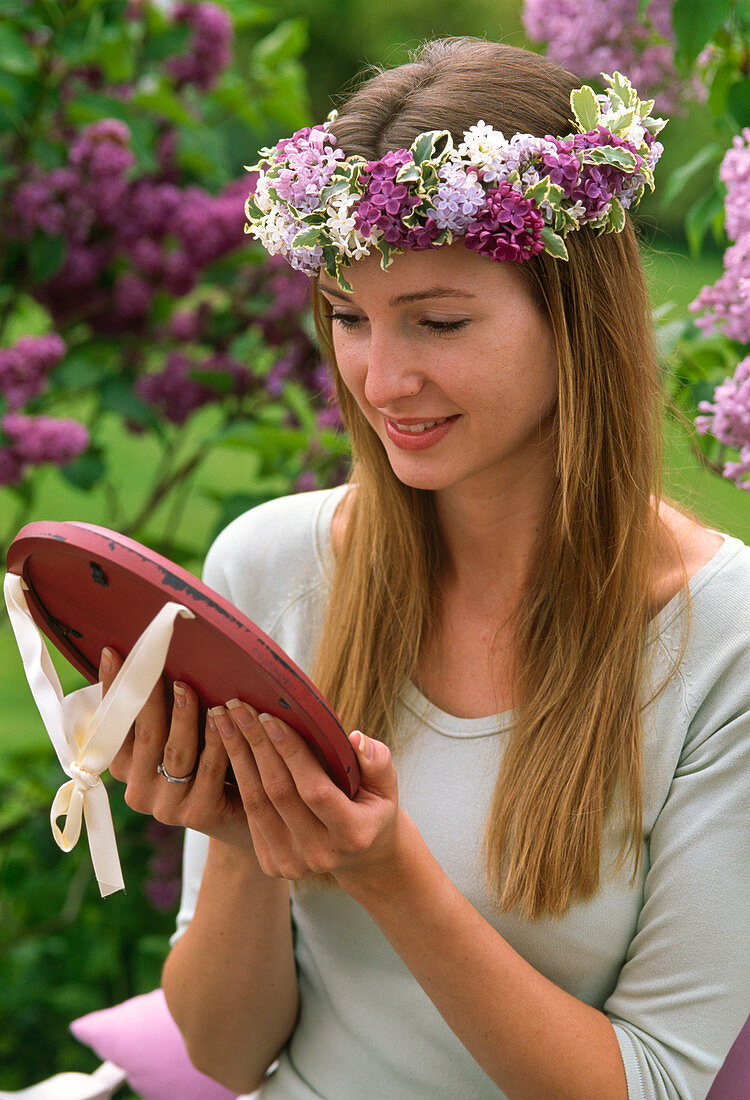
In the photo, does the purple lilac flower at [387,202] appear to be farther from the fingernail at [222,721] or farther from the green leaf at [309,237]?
the fingernail at [222,721]

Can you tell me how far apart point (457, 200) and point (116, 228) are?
104 centimetres

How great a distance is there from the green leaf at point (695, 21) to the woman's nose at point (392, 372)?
0.57 metres

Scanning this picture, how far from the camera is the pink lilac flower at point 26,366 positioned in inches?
62.9

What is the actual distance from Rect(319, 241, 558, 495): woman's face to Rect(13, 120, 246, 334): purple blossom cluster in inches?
33.8

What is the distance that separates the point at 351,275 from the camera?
0.95 m

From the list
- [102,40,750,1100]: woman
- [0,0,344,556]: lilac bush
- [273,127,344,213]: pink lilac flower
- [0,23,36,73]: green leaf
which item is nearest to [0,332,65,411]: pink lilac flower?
[0,0,344,556]: lilac bush

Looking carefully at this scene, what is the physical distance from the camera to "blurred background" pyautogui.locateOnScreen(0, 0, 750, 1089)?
152 centimetres

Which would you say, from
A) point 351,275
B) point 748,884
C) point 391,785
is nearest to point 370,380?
point 351,275

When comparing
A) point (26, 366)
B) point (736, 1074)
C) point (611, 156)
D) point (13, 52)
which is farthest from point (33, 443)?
point (736, 1074)

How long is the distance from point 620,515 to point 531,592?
0.13m

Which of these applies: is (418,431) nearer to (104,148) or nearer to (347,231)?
(347,231)

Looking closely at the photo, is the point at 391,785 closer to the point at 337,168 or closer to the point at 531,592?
the point at 531,592

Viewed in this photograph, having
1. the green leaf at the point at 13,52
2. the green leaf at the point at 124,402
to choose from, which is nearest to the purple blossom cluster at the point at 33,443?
the green leaf at the point at 124,402

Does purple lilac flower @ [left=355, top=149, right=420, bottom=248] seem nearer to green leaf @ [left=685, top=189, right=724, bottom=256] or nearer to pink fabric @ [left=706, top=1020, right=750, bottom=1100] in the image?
green leaf @ [left=685, top=189, right=724, bottom=256]
